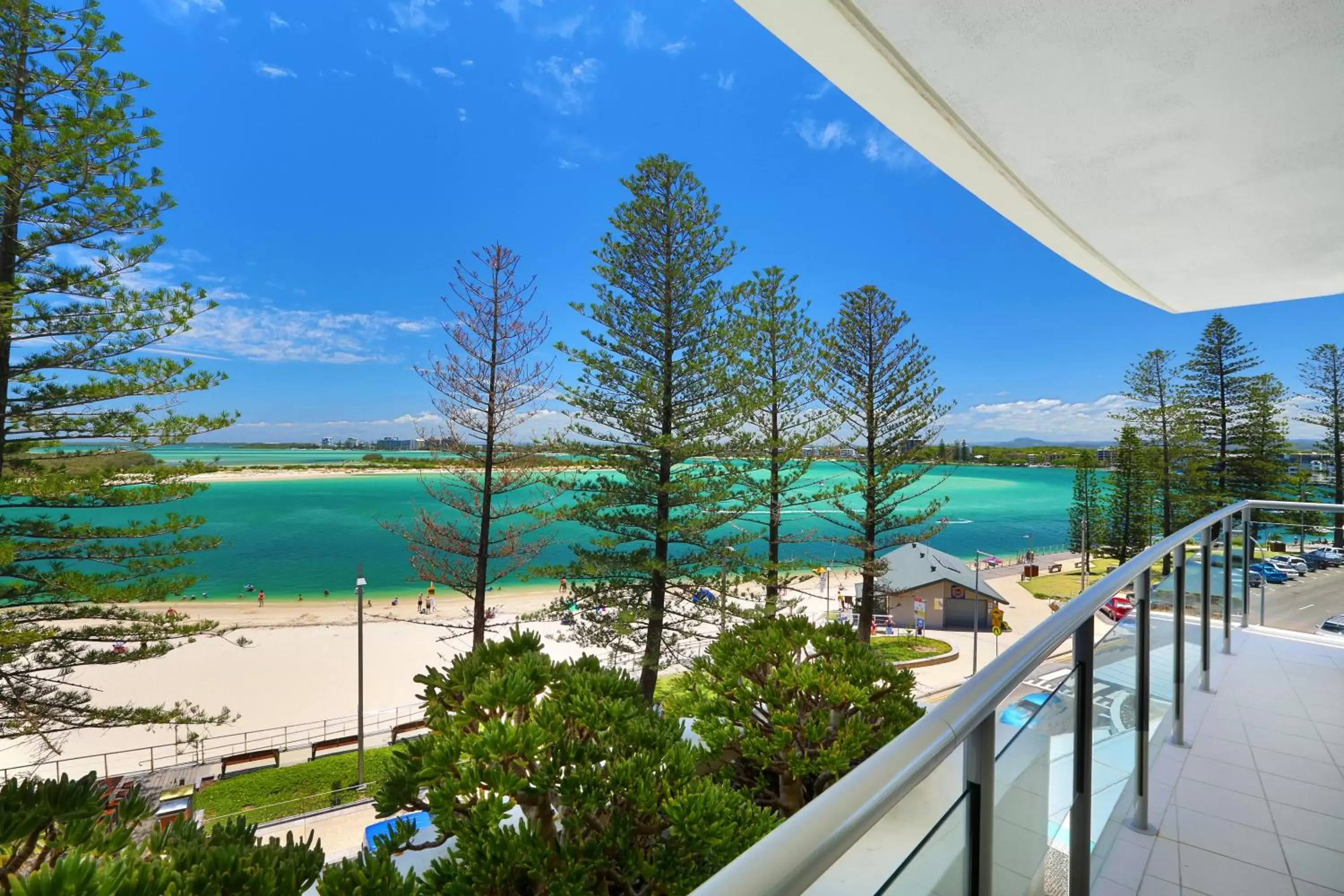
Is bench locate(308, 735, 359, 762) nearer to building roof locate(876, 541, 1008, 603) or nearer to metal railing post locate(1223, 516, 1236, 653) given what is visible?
metal railing post locate(1223, 516, 1236, 653)

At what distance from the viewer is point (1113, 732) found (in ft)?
4.18

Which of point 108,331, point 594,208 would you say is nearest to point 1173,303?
point 108,331

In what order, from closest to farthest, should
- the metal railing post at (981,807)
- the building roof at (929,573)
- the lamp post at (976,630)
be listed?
the metal railing post at (981,807)
the lamp post at (976,630)
the building roof at (929,573)

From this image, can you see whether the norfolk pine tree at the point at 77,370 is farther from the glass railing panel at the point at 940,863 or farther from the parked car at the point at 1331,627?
the parked car at the point at 1331,627

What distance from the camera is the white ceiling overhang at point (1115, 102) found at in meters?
1.18

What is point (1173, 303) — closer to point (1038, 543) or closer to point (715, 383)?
point (715, 383)

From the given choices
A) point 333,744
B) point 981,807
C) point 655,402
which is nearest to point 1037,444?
point 655,402

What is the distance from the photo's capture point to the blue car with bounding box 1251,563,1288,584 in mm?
3055

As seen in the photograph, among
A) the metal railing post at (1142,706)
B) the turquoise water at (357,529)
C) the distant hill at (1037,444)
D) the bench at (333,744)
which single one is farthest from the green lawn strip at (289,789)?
the distant hill at (1037,444)

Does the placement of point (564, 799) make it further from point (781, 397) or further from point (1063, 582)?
point (1063, 582)

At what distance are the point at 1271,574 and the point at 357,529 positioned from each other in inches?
1488

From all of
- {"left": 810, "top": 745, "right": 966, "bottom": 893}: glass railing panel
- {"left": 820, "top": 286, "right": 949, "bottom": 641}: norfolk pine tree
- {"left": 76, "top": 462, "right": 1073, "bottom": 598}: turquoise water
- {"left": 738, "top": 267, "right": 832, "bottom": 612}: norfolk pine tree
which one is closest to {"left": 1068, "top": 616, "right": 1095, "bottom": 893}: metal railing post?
{"left": 810, "top": 745, "right": 966, "bottom": 893}: glass railing panel

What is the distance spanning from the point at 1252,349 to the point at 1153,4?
66.4ft

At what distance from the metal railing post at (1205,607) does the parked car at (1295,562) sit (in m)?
1.12
